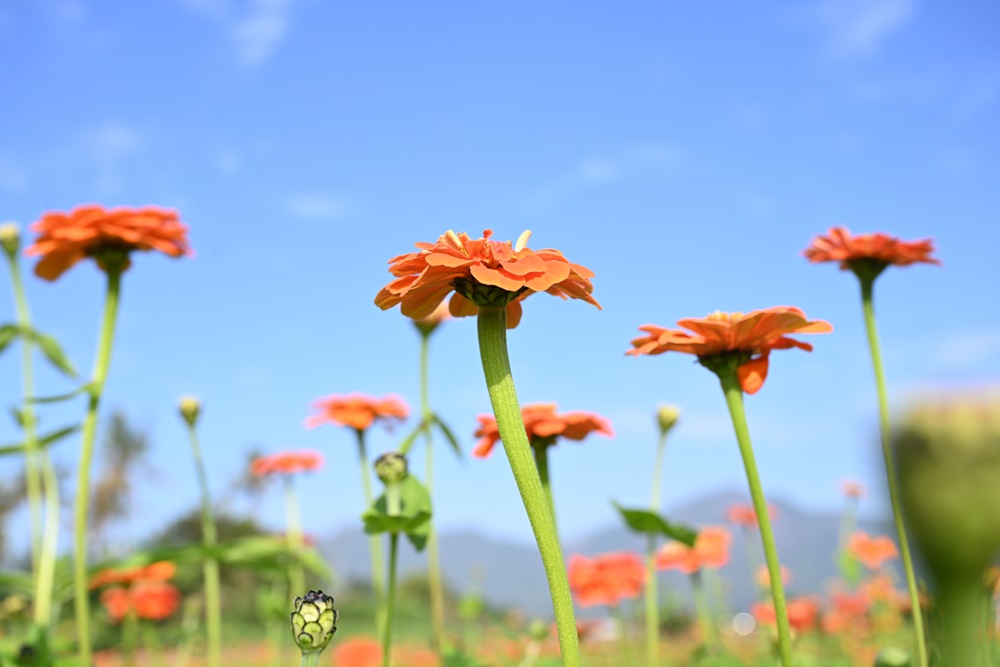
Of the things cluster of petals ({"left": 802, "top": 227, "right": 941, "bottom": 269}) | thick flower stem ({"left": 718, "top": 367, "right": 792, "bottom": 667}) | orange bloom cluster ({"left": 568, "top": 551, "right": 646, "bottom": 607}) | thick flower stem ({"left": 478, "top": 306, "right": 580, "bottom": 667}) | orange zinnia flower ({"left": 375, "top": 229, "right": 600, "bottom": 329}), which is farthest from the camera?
orange bloom cluster ({"left": 568, "top": 551, "right": 646, "bottom": 607})

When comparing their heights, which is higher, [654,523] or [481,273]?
[481,273]

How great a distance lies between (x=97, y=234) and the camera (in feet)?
7.34

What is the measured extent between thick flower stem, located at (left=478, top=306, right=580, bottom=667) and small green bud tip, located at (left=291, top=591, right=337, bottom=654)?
0.81 feet

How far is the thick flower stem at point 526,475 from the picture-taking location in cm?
97

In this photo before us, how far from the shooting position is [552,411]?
1.89 metres

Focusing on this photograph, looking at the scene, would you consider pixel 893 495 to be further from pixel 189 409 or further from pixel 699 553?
pixel 699 553

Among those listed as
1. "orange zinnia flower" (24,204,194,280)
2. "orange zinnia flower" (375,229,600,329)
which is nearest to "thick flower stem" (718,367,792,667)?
"orange zinnia flower" (375,229,600,329)

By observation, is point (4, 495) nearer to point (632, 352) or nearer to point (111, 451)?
point (111, 451)

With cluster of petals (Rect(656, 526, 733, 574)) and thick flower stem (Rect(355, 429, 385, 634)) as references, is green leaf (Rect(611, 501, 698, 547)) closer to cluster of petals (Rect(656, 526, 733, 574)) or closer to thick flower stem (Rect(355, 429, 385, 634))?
thick flower stem (Rect(355, 429, 385, 634))

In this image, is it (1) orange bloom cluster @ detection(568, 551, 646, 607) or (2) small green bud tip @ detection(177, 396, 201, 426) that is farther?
(1) orange bloom cluster @ detection(568, 551, 646, 607)

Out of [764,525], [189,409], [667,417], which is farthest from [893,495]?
[189,409]

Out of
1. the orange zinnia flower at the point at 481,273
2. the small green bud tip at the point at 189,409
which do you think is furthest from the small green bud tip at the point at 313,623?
the small green bud tip at the point at 189,409

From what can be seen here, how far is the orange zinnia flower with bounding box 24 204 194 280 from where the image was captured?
2240 millimetres

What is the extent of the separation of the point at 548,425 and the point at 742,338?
461 millimetres
